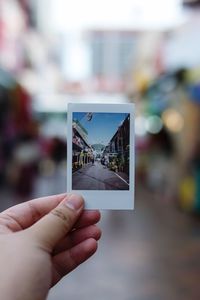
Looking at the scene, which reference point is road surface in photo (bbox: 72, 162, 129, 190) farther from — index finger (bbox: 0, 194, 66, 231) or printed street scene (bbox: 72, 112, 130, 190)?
index finger (bbox: 0, 194, 66, 231)

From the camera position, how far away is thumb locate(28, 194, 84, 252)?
1.20 metres

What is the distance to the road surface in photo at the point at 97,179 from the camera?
1253mm

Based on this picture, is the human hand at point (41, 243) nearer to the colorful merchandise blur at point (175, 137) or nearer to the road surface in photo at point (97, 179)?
the road surface in photo at point (97, 179)

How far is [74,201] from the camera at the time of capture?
4.07 ft

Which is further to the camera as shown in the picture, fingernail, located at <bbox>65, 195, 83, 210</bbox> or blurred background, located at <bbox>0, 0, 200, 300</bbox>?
blurred background, located at <bbox>0, 0, 200, 300</bbox>

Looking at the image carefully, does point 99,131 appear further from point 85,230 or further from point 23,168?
point 23,168

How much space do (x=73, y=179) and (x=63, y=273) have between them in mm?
311

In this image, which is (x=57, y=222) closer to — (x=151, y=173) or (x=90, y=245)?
(x=90, y=245)

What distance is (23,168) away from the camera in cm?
1073

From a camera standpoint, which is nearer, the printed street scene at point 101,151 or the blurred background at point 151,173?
the printed street scene at point 101,151

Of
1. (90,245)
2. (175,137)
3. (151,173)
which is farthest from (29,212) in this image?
(151,173)

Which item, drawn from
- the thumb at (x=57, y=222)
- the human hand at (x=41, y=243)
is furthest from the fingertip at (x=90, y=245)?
the thumb at (x=57, y=222)

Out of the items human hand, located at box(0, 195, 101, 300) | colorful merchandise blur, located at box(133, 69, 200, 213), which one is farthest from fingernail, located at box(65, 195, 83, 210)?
colorful merchandise blur, located at box(133, 69, 200, 213)

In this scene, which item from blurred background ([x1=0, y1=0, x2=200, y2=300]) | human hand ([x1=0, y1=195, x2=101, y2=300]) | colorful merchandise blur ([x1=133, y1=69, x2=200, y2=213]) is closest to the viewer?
human hand ([x1=0, y1=195, x2=101, y2=300])
